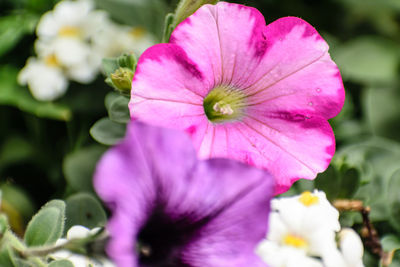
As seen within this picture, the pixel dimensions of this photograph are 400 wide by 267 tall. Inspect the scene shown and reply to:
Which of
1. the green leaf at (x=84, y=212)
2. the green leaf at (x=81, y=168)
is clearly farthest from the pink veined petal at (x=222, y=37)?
the green leaf at (x=81, y=168)

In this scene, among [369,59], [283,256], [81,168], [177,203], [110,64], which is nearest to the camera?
[177,203]

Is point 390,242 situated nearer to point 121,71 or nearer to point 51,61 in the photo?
point 121,71

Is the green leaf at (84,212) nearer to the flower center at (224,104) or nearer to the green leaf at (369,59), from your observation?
the flower center at (224,104)

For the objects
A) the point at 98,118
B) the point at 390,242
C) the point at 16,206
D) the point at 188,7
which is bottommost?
the point at 16,206

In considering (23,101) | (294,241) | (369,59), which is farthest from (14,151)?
(369,59)

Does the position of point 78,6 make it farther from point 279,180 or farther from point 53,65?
point 279,180

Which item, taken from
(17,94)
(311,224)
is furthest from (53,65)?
(311,224)
